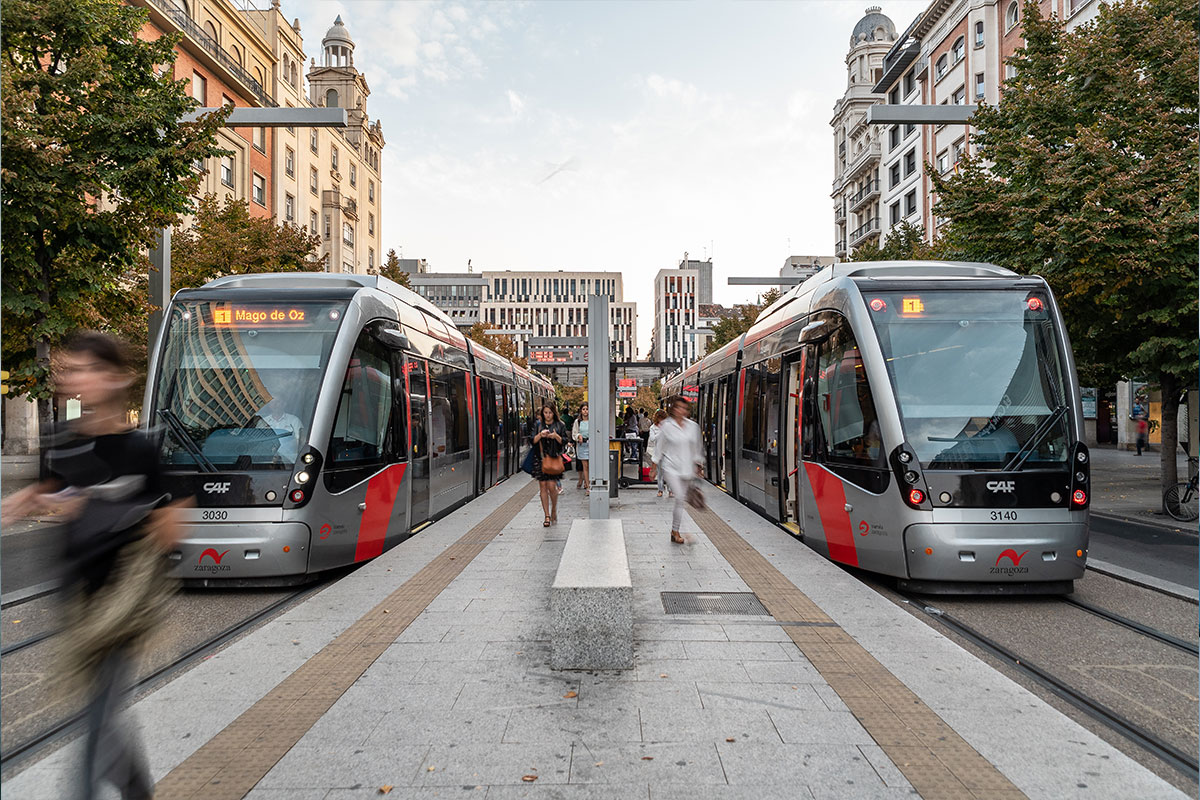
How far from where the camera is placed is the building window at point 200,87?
33.4m

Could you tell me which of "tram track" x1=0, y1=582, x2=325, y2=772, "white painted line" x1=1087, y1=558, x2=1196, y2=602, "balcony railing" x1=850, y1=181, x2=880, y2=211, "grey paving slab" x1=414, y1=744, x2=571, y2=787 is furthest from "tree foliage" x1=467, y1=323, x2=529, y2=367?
"grey paving slab" x1=414, y1=744, x2=571, y2=787

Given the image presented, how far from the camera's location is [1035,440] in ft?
24.8

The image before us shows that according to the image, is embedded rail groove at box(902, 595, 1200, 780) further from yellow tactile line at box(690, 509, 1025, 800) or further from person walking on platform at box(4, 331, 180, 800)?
person walking on platform at box(4, 331, 180, 800)

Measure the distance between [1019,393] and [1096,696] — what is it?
3.33 metres

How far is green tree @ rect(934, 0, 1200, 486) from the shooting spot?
1240 centimetres

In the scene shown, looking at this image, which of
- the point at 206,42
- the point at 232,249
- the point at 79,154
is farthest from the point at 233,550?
the point at 206,42

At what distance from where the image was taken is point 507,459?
21.9 metres

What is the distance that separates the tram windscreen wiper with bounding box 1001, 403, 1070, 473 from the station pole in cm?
487

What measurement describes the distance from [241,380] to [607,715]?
532 cm

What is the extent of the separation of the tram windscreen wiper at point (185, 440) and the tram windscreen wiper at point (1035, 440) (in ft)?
23.2

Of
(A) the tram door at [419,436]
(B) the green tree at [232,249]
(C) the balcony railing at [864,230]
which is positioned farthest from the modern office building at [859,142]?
(A) the tram door at [419,436]

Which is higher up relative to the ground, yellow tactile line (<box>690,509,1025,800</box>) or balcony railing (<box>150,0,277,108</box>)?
balcony railing (<box>150,0,277,108</box>)

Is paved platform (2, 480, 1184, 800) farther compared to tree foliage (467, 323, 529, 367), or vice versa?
tree foliage (467, 323, 529, 367)

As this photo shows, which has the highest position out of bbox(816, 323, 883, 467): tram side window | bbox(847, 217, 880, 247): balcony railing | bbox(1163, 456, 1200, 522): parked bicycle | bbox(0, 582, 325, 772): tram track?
bbox(847, 217, 880, 247): balcony railing
